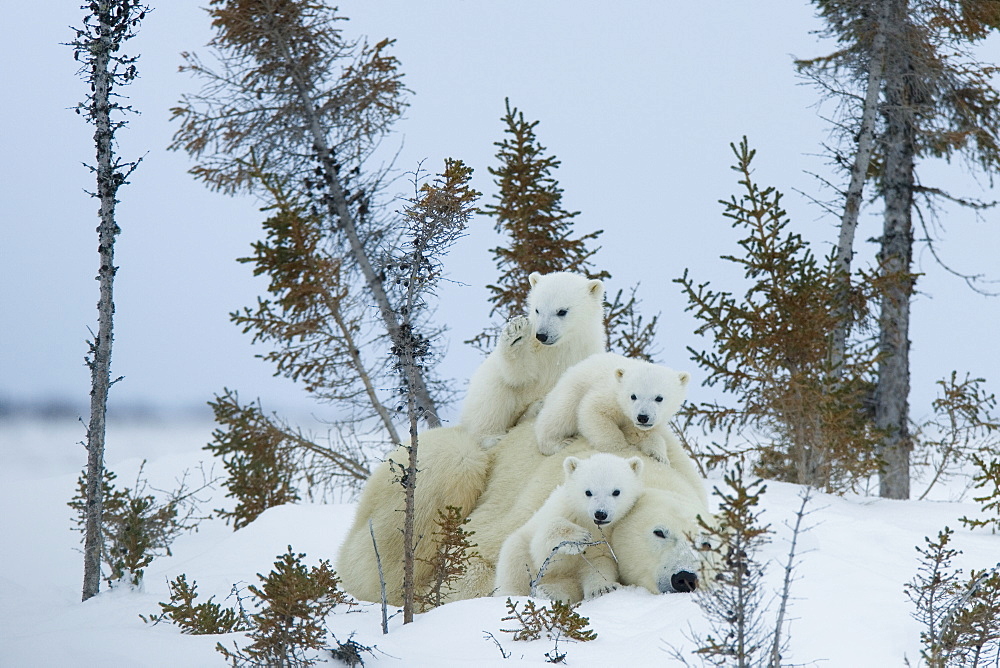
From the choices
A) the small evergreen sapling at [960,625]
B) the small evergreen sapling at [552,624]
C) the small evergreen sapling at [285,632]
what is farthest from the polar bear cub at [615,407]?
the small evergreen sapling at [285,632]

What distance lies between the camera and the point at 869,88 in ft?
40.3

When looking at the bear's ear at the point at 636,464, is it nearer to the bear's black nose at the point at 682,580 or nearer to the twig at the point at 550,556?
the twig at the point at 550,556

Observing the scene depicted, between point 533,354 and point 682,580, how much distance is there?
7.93 feet

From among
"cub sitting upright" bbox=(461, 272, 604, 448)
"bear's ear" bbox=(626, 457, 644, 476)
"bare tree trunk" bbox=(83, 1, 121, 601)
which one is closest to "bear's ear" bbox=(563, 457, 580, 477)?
"bear's ear" bbox=(626, 457, 644, 476)

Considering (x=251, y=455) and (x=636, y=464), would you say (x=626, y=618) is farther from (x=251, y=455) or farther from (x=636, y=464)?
(x=251, y=455)

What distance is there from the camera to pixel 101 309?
8.35 meters

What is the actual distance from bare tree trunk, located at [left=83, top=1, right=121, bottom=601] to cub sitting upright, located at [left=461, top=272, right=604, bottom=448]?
12.5 ft

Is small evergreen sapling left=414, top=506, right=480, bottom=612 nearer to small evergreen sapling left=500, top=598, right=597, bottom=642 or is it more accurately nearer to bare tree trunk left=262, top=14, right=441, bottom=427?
small evergreen sapling left=500, top=598, right=597, bottom=642

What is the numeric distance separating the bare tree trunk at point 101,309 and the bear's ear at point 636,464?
5530mm

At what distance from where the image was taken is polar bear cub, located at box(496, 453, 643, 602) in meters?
4.50

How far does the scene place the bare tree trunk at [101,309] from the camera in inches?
323

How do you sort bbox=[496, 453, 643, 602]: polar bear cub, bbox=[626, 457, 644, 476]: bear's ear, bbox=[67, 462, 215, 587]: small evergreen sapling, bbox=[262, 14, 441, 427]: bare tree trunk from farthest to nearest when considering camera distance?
bbox=[262, 14, 441, 427]: bare tree trunk → bbox=[67, 462, 215, 587]: small evergreen sapling → bbox=[626, 457, 644, 476]: bear's ear → bbox=[496, 453, 643, 602]: polar bear cub

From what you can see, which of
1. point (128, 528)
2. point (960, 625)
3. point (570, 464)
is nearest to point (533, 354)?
point (570, 464)

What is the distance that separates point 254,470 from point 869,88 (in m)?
9.57
